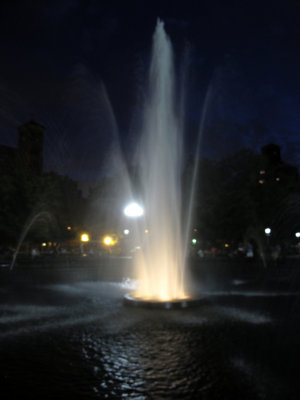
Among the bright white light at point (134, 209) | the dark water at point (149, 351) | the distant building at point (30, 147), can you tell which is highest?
the distant building at point (30, 147)

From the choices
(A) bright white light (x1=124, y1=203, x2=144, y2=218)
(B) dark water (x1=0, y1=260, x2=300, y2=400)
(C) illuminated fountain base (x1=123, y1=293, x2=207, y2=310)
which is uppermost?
(A) bright white light (x1=124, y1=203, x2=144, y2=218)

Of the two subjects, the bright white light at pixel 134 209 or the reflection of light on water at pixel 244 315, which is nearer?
the reflection of light on water at pixel 244 315

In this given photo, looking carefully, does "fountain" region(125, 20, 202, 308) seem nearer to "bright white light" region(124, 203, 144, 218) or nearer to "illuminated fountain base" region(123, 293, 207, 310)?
"illuminated fountain base" region(123, 293, 207, 310)

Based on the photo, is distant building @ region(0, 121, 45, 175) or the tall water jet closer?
the tall water jet

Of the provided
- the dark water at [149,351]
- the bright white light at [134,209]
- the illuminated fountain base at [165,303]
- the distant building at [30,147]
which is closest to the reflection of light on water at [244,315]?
the dark water at [149,351]

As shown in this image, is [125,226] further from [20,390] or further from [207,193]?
[20,390]

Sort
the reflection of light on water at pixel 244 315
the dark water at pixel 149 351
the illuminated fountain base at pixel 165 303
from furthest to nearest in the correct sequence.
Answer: the illuminated fountain base at pixel 165 303 < the reflection of light on water at pixel 244 315 < the dark water at pixel 149 351

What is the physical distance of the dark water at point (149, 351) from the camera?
218 inches

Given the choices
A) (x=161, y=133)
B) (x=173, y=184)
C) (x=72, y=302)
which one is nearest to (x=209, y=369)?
(x=72, y=302)

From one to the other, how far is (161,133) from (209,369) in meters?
13.0

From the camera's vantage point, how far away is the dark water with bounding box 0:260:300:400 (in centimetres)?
553

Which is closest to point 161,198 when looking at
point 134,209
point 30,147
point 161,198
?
point 161,198

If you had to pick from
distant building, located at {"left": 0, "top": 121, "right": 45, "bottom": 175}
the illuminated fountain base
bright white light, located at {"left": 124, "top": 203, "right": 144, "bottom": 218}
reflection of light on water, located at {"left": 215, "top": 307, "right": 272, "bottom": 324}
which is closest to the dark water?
reflection of light on water, located at {"left": 215, "top": 307, "right": 272, "bottom": 324}

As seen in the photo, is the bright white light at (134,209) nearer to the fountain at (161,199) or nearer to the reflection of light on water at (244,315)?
the fountain at (161,199)
